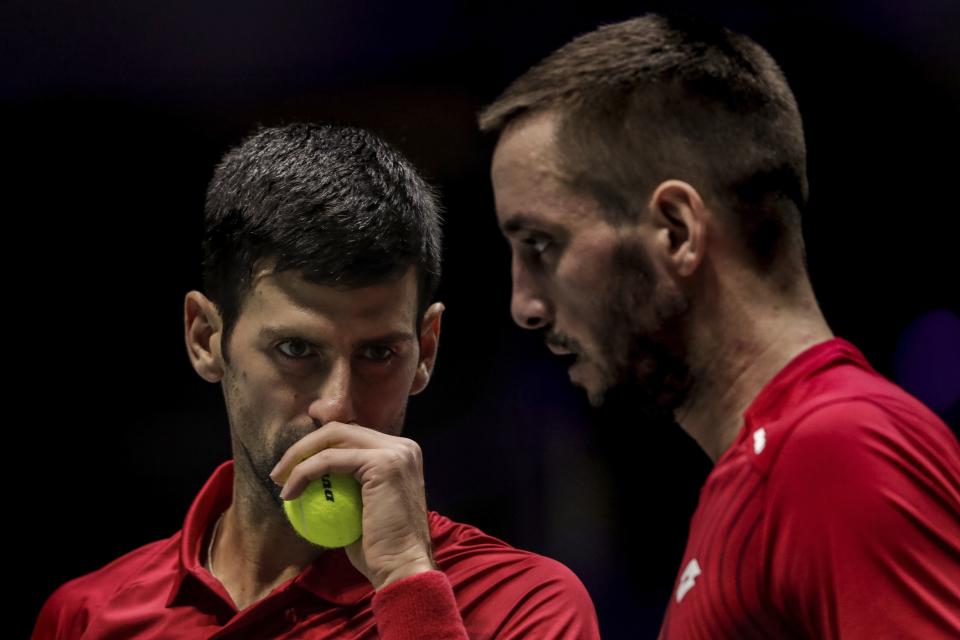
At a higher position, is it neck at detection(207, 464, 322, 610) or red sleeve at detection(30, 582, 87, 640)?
neck at detection(207, 464, 322, 610)

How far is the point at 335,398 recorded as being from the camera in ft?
8.22

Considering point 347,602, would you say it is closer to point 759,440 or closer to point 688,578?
point 688,578

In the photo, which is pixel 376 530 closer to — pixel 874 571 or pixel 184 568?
pixel 184 568

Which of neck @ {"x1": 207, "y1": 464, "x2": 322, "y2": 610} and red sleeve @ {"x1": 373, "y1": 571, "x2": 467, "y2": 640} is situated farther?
neck @ {"x1": 207, "y1": 464, "x2": 322, "y2": 610}

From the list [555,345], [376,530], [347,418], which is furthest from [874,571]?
[347,418]

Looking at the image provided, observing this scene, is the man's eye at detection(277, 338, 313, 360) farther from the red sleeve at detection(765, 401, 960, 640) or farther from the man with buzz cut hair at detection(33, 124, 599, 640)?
the red sleeve at detection(765, 401, 960, 640)

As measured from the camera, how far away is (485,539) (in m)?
2.75

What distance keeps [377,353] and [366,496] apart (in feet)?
1.13

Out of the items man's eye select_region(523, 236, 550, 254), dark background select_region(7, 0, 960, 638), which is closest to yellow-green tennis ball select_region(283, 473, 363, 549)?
man's eye select_region(523, 236, 550, 254)

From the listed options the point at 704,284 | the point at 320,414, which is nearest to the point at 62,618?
the point at 320,414

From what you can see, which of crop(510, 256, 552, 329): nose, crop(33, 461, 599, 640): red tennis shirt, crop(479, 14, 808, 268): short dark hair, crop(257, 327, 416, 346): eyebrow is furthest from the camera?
crop(257, 327, 416, 346): eyebrow

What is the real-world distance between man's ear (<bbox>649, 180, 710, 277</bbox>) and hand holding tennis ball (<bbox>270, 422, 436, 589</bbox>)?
0.71 metres

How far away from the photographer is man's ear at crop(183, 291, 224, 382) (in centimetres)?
280

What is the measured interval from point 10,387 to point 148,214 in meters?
0.72
